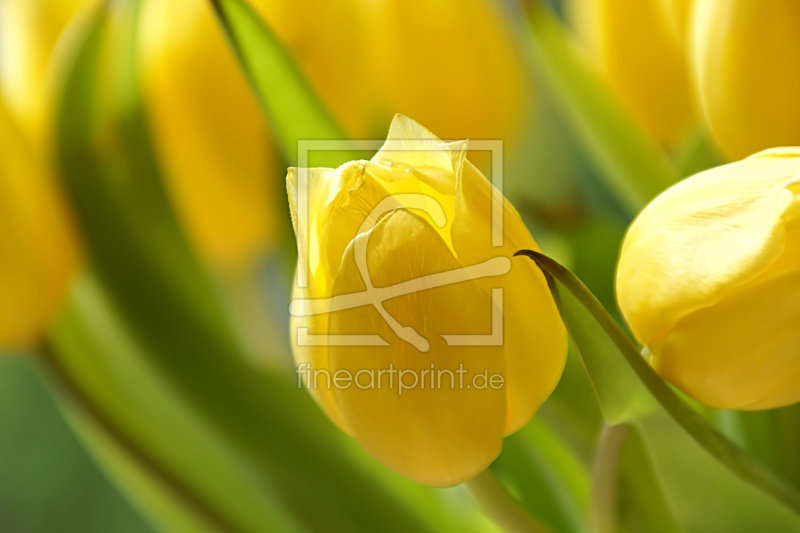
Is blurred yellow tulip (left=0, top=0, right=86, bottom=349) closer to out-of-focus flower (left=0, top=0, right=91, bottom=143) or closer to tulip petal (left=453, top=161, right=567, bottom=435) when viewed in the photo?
out-of-focus flower (left=0, top=0, right=91, bottom=143)

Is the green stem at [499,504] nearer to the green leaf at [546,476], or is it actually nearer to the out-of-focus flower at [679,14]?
the green leaf at [546,476]

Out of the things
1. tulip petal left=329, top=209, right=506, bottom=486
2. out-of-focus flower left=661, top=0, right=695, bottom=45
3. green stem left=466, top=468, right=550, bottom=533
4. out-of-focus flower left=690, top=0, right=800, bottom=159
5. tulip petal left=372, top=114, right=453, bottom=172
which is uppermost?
out-of-focus flower left=661, top=0, right=695, bottom=45

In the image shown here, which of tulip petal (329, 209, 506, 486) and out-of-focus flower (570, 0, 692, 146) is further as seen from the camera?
out-of-focus flower (570, 0, 692, 146)

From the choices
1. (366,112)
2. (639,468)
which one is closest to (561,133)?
(366,112)

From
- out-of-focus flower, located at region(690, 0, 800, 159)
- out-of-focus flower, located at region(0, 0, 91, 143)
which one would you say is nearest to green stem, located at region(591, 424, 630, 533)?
out-of-focus flower, located at region(690, 0, 800, 159)

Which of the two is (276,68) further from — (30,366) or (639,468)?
(30,366)

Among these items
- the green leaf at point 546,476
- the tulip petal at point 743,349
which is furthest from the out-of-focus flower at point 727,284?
the green leaf at point 546,476
